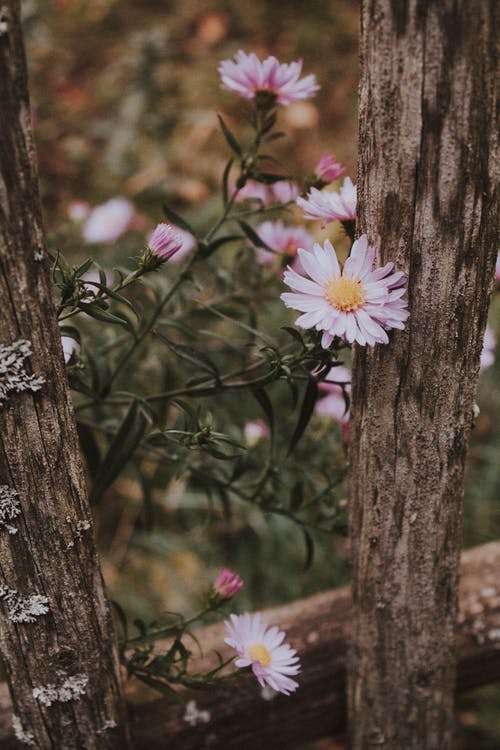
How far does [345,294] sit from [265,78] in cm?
29

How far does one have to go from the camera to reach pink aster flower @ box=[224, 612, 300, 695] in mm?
781

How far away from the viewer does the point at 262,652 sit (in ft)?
2.69

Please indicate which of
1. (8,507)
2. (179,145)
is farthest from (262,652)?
(179,145)

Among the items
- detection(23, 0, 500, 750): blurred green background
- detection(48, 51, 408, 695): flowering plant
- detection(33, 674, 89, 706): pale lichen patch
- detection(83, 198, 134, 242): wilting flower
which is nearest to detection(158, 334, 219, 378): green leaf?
detection(48, 51, 408, 695): flowering plant

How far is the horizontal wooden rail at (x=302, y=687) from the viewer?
98cm

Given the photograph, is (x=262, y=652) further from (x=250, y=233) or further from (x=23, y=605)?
(x=250, y=233)

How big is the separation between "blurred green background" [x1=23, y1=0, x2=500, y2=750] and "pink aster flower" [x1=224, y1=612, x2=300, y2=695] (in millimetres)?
639

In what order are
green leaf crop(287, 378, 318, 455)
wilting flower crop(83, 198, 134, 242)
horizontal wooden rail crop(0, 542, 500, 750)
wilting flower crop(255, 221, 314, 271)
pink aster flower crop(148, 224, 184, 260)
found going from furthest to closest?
wilting flower crop(83, 198, 134, 242) → wilting flower crop(255, 221, 314, 271) → horizontal wooden rail crop(0, 542, 500, 750) → green leaf crop(287, 378, 318, 455) → pink aster flower crop(148, 224, 184, 260)

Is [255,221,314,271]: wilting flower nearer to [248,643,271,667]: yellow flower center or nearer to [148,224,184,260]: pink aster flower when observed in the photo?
[148,224,184,260]: pink aster flower

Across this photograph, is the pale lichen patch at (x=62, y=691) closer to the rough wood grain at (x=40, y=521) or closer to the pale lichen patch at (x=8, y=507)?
the rough wood grain at (x=40, y=521)

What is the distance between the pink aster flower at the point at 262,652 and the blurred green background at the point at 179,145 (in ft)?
2.10

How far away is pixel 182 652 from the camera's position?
0.82 metres

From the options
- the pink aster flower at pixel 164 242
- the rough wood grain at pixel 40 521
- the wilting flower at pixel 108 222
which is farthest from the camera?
the wilting flower at pixel 108 222

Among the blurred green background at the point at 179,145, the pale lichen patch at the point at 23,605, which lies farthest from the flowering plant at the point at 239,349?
the blurred green background at the point at 179,145
